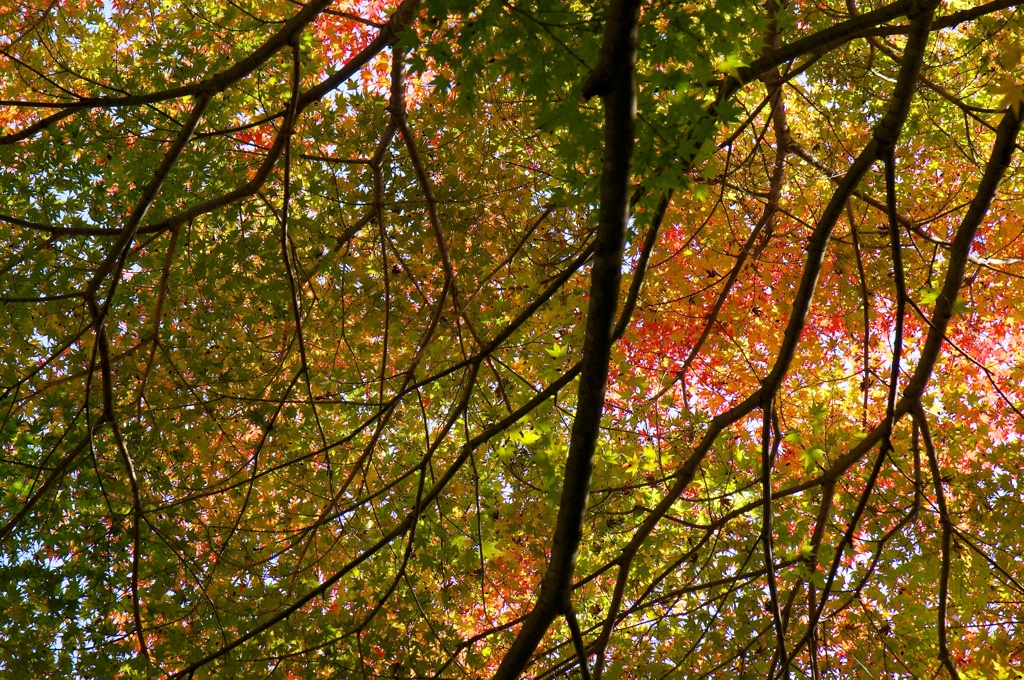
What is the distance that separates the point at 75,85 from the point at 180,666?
3.85 m

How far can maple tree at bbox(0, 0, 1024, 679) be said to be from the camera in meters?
3.74

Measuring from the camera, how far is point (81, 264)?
4.99 m

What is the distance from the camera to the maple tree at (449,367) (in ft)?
12.3

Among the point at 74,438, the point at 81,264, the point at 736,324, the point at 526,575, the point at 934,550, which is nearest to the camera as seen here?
the point at 934,550

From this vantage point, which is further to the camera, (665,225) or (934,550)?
(665,225)

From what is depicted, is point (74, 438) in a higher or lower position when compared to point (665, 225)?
lower

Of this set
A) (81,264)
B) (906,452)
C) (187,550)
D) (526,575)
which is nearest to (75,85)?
(81,264)

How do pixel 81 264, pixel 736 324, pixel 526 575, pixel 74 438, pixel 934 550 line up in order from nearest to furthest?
1. pixel 934 550
2. pixel 74 438
3. pixel 81 264
4. pixel 736 324
5. pixel 526 575

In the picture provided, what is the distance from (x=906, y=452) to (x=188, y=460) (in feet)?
14.7

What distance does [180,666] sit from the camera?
13.9 feet

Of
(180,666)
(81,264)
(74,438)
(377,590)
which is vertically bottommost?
(180,666)

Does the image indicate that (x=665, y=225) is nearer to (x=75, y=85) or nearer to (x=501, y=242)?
(x=501, y=242)

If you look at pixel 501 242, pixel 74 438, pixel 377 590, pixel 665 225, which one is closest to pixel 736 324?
pixel 665 225

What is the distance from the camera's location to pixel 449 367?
492 centimetres
